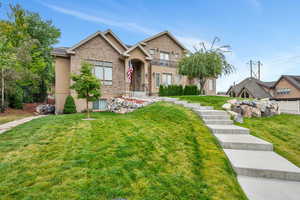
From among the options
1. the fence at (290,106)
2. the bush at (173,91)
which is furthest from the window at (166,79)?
the fence at (290,106)

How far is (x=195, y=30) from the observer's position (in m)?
18.2

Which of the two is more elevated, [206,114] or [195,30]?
[195,30]

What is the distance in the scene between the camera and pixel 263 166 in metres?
2.98

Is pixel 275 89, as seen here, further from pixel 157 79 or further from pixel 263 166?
pixel 263 166

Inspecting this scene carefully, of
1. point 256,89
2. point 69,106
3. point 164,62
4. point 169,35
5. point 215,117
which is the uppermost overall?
point 169,35

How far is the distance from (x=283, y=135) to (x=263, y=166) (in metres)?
3.71

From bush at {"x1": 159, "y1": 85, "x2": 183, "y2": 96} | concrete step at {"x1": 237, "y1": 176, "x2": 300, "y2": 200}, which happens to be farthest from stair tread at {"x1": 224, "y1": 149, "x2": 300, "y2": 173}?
bush at {"x1": 159, "y1": 85, "x2": 183, "y2": 96}

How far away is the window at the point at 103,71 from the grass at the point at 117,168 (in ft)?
32.1

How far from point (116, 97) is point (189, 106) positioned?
805cm

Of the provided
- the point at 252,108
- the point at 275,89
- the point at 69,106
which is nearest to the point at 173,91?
the point at 252,108

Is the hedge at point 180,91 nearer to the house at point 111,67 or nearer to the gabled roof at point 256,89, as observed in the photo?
the house at point 111,67

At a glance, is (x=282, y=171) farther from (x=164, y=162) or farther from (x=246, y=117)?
(x=246, y=117)

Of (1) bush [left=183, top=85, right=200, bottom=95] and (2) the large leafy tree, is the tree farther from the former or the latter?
(1) bush [left=183, top=85, right=200, bottom=95]

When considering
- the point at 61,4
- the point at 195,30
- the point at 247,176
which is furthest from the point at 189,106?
the point at 61,4
